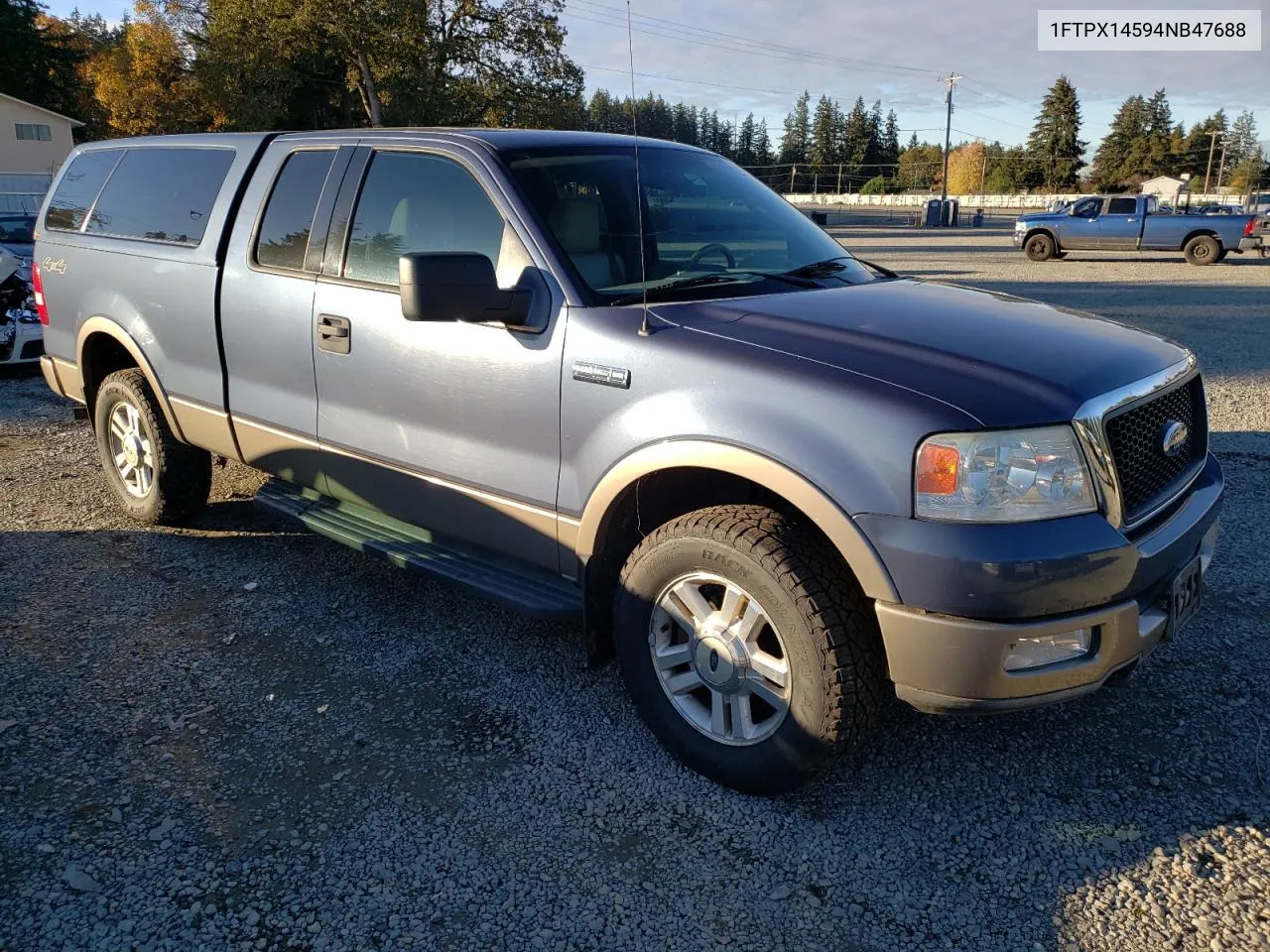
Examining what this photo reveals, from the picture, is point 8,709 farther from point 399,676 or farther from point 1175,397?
point 1175,397

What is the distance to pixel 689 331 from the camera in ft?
9.31

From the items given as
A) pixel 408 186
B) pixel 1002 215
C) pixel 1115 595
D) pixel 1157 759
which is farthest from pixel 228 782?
pixel 1002 215

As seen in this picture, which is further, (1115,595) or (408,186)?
(408,186)

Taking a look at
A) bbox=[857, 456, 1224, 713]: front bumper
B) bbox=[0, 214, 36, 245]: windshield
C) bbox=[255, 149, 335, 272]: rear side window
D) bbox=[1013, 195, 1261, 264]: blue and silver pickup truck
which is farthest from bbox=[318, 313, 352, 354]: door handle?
bbox=[1013, 195, 1261, 264]: blue and silver pickup truck

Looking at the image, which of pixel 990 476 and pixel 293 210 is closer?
pixel 990 476

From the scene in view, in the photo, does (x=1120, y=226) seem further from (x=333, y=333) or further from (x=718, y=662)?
(x=718, y=662)

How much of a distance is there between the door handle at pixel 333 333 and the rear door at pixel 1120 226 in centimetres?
2505

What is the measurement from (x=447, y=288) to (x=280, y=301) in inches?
55.5

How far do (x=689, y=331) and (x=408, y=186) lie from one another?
1.48 metres

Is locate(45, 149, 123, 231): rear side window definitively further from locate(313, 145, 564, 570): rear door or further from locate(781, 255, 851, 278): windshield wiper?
locate(781, 255, 851, 278): windshield wiper

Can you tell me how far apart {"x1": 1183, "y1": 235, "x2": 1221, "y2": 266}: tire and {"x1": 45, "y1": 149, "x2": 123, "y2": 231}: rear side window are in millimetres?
25108

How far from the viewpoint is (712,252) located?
360cm

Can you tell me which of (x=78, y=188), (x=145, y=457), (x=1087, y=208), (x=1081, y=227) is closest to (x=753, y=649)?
(x=145, y=457)

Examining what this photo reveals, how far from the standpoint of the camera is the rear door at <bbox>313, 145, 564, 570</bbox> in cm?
317
